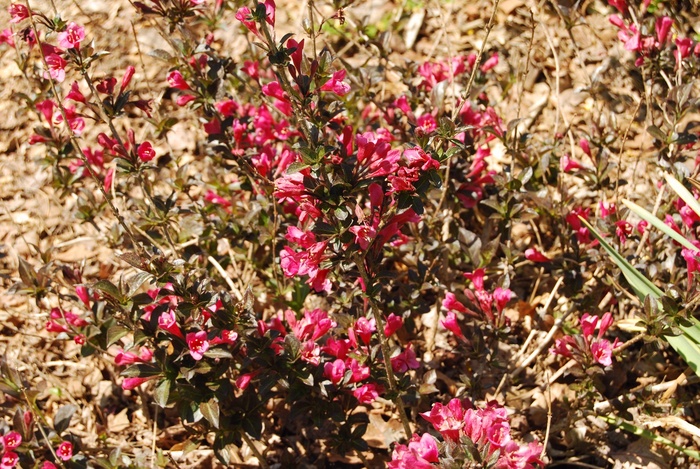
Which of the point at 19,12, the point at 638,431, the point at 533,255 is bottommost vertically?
the point at 638,431

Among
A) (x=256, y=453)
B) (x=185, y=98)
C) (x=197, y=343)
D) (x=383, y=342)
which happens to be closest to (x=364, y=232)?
A: (x=383, y=342)

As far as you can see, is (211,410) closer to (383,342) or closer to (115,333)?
(115,333)

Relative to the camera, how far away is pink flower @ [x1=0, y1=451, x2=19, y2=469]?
2717mm

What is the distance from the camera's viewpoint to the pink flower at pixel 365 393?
278 centimetres

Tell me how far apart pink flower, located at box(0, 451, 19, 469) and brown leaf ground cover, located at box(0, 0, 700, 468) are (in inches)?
15.6

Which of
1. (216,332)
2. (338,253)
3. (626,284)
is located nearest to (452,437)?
(338,253)

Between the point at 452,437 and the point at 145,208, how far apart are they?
191cm

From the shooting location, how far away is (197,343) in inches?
99.8

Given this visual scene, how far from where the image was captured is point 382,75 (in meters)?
3.54

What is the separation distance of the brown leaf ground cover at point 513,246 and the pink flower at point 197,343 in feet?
2.01

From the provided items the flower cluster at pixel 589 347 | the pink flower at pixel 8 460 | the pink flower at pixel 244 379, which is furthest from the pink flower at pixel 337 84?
the pink flower at pixel 8 460

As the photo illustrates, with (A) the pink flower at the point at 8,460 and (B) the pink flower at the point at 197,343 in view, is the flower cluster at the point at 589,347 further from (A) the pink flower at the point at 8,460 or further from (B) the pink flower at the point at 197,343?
(A) the pink flower at the point at 8,460

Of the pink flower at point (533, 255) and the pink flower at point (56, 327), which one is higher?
the pink flower at point (56, 327)

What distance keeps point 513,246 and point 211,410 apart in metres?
1.95
